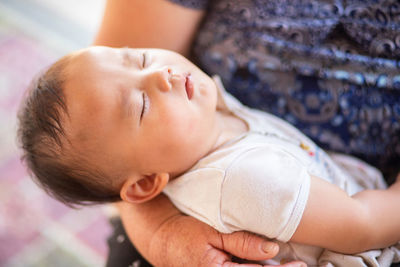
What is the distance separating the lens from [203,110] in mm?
909

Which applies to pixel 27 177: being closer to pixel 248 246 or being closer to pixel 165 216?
pixel 165 216

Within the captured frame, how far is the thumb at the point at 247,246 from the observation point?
806 mm

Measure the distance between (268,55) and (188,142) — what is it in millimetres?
326

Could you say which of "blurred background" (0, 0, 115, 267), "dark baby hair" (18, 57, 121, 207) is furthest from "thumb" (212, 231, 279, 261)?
"blurred background" (0, 0, 115, 267)

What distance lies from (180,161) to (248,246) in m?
0.24

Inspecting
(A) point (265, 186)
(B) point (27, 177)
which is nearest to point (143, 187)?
(A) point (265, 186)

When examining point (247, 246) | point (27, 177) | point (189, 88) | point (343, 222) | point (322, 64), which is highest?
point (322, 64)

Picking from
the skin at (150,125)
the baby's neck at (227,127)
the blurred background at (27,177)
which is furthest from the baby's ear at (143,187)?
the blurred background at (27,177)

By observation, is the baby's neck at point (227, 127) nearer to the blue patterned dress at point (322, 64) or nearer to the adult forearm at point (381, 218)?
the blue patterned dress at point (322, 64)

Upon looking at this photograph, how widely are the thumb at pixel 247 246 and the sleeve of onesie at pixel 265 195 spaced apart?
2cm

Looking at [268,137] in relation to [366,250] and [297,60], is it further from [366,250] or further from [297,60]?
[366,250]

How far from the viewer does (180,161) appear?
91 centimetres

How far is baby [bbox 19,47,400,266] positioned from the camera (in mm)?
795

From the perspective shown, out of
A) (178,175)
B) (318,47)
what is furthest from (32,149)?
(318,47)
